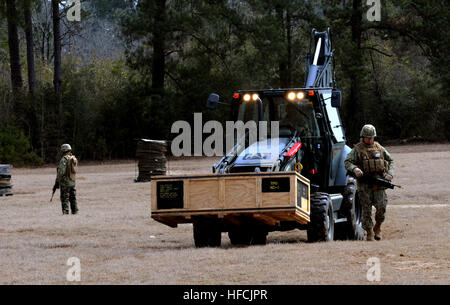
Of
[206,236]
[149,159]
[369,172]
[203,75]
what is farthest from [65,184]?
[203,75]

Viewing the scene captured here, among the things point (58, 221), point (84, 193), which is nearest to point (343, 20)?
point (84, 193)

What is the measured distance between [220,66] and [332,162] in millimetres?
36306

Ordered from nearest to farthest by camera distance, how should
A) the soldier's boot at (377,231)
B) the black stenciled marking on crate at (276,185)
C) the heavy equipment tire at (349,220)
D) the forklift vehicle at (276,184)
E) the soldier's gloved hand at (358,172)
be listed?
1. the black stenciled marking on crate at (276,185)
2. the forklift vehicle at (276,184)
3. the soldier's gloved hand at (358,172)
4. the soldier's boot at (377,231)
5. the heavy equipment tire at (349,220)

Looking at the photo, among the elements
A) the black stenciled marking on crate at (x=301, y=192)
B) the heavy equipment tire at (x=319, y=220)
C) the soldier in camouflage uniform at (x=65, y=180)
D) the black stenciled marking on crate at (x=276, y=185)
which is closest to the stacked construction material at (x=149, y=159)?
the soldier in camouflage uniform at (x=65, y=180)

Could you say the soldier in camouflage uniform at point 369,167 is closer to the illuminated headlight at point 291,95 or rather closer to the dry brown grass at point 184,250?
the dry brown grass at point 184,250

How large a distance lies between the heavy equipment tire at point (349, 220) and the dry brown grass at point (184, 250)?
77 cm

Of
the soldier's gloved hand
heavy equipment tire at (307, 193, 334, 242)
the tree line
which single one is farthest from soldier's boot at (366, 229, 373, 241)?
the tree line

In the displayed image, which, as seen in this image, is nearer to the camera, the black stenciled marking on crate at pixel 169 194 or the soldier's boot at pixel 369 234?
the black stenciled marking on crate at pixel 169 194

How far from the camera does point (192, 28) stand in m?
47.3

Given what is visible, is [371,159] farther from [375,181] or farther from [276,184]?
[276,184]

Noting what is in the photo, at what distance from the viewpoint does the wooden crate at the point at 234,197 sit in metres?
13.2

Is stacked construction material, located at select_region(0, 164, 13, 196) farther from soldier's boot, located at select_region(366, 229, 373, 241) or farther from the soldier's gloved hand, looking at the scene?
the soldier's gloved hand

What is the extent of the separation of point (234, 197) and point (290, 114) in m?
2.72

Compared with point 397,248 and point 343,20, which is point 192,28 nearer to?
point 343,20
